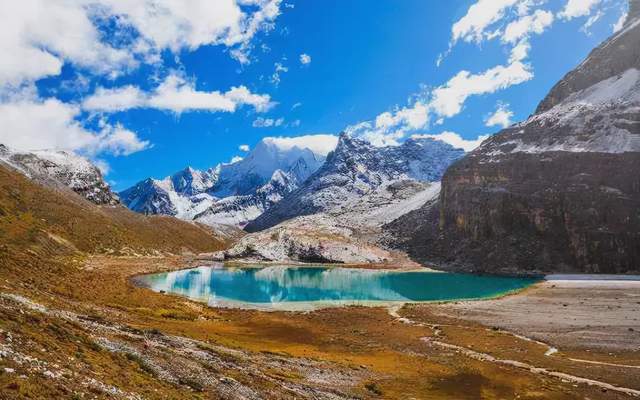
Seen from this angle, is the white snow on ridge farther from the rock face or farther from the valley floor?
the valley floor

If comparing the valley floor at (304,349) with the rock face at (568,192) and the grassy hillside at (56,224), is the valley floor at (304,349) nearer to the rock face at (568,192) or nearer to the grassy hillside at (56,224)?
the grassy hillside at (56,224)

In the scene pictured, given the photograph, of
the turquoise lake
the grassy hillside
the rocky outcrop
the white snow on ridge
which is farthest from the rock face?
the grassy hillside

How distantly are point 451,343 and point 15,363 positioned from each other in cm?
4483

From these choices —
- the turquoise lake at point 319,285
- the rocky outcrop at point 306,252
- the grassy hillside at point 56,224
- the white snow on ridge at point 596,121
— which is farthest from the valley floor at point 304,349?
the rocky outcrop at point 306,252

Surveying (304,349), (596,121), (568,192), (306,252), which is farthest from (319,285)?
(596,121)

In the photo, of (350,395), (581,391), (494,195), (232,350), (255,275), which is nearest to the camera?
(350,395)

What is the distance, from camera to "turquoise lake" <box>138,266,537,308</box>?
3748 inches

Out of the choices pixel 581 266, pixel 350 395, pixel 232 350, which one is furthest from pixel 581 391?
pixel 581 266

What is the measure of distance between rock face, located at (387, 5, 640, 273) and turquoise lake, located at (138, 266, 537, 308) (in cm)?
2737

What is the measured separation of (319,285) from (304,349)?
2913 inches

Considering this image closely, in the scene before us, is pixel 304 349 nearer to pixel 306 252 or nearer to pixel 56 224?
pixel 56 224

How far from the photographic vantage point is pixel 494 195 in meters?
185

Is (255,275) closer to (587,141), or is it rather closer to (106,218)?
(106,218)

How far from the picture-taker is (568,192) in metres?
160
